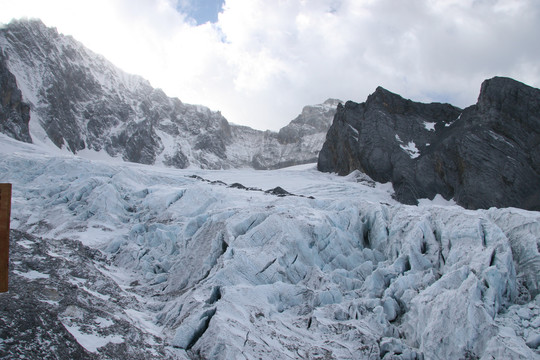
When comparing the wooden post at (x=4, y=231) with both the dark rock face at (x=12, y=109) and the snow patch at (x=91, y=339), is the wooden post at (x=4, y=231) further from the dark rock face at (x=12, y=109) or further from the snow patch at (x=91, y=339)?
the dark rock face at (x=12, y=109)

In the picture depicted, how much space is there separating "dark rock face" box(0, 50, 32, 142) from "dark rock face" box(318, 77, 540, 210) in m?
62.7

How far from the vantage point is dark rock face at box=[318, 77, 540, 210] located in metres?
37.1

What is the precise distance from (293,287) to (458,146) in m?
35.7

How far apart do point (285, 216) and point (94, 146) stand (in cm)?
9811

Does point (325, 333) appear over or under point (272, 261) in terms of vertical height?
under

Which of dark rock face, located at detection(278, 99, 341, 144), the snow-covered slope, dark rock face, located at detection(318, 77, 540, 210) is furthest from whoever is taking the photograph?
dark rock face, located at detection(278, 99, 341, 144)

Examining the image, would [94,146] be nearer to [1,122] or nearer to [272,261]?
[1,122]

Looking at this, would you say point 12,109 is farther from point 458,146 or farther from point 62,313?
point 62,313

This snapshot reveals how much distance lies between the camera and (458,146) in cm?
4194

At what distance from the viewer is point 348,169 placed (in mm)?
63250

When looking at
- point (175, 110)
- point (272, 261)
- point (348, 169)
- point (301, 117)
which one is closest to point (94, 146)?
point (175, 110)

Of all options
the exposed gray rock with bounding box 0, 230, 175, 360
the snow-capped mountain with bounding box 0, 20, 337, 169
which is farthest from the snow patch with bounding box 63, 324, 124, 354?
the snow-capped mountain with bounding box 0, 20, 337, 169

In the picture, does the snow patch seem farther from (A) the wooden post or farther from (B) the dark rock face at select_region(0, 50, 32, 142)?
(B) the dark rock face at select_region(0, 50, 32, 142)

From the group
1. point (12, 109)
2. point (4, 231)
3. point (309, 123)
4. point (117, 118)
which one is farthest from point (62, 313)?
point (309, 123)
